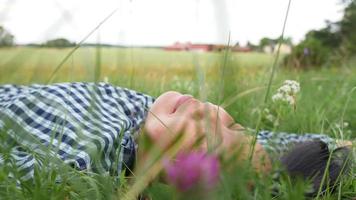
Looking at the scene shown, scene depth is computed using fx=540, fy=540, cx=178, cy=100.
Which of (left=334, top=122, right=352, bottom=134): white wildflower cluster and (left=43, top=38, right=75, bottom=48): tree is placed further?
(left=334, top=122, right=352, bottom=134): white wildflower cluster

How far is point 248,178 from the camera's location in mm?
521

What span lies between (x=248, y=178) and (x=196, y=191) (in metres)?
0.22

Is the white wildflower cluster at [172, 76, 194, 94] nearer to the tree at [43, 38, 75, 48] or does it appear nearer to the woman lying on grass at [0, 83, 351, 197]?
the woman lying on grass at [0, 83, 351, 197]

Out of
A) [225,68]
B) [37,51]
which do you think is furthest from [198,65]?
[37,51]

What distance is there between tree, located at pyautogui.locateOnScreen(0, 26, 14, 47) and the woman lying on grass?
0.08 m

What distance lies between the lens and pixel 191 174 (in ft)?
0.99

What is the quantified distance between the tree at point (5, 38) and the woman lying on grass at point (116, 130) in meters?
0.08

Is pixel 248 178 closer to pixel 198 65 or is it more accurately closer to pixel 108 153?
pixel 198 65

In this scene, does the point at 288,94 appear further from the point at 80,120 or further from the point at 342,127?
the point at 80,120

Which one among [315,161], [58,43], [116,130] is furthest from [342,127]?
[58,43]

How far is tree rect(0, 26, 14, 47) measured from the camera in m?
0.56

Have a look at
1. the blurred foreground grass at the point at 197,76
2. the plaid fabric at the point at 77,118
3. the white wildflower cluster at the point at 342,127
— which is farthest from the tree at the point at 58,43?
the white wildflower cluster at the point at 342,127

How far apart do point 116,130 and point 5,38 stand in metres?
0.79

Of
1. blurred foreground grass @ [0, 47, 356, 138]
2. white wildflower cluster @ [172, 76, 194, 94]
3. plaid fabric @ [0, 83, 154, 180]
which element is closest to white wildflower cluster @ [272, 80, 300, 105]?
blurred foreground grass @ [0, 47, 356, 138]
